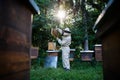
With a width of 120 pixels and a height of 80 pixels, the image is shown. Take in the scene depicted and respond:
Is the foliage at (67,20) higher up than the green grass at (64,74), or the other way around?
the foliage at (67,20)

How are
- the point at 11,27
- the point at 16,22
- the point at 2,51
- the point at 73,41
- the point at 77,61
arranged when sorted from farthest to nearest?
1. the point at 73,41
2. the point at 77,61
3. the point at 16,22
4. the point at 11,27
5. the point at 2,51

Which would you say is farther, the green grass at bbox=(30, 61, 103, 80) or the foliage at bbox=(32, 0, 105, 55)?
the foliage at bbox=(32, 0, 105, 55)

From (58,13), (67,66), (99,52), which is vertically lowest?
(67,66)

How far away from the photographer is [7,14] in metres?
1.28

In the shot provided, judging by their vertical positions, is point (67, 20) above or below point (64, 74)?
above

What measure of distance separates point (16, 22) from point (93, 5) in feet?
29.3

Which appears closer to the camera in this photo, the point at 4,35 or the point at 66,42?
the point at 4,35

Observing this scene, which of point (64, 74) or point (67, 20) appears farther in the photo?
point (67, 20)

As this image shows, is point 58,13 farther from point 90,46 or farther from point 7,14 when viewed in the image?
point 7,14

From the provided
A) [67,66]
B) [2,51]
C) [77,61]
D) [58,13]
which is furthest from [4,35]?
[58,13]

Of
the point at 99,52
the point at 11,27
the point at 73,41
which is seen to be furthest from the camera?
the point at 73,41

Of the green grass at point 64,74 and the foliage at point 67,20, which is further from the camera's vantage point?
the foliage at point 67,20

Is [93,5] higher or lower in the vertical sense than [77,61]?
higher

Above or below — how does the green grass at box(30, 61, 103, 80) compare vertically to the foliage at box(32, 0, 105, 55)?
below
